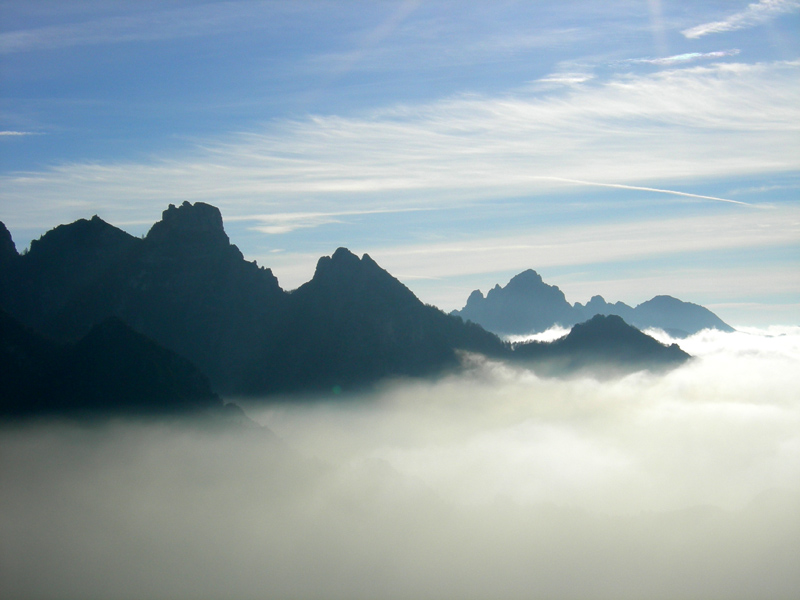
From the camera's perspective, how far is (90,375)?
14312 cm

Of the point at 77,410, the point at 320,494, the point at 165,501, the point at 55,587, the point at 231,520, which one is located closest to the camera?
the point at 55,587

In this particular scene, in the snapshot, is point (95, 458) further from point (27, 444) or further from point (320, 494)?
point (320, 494)

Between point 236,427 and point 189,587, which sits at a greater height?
point 236,427

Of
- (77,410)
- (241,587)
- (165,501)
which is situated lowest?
(241,587)

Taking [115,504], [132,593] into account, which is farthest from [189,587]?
[115,504]

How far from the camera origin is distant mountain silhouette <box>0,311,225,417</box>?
5404 inches

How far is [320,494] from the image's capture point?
185 m

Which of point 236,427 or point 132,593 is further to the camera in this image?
point 236,427

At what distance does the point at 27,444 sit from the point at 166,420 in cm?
2750

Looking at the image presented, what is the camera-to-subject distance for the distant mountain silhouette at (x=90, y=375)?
450ft

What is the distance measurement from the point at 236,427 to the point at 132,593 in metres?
40.8

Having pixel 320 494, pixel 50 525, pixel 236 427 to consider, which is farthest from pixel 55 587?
pixel 320 494

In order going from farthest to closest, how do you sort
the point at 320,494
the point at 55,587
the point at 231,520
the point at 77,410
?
1. the point at 320,494
2. the point at 231,520
3. the point at 77,410
4. the point at 55,587

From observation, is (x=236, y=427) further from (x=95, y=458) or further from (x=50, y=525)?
(x=50, y=525)
